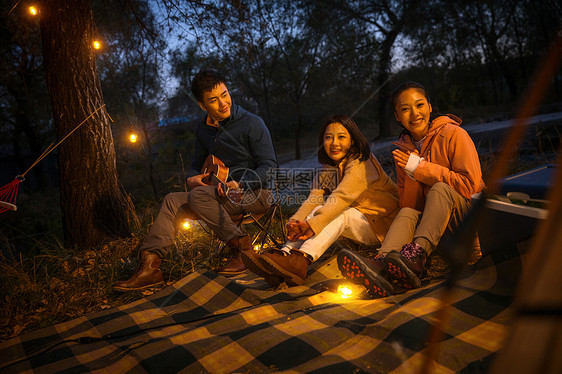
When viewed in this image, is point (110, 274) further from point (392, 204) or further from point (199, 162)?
point (392, 204)

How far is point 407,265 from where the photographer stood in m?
1.98

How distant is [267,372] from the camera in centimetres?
148

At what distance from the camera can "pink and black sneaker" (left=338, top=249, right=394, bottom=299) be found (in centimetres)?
200

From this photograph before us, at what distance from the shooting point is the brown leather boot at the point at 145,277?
2.50 metres

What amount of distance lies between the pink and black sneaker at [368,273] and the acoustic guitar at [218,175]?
1.05 m

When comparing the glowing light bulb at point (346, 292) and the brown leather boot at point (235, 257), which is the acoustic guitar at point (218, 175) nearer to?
the brown leather boot at point (235, 257)

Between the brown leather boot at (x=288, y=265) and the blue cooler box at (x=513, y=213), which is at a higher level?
the blue cooler box at (x=513, y=213)

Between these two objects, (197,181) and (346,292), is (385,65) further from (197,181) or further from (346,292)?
(346,292)

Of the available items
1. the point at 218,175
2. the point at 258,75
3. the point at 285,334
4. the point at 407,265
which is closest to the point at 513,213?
the point at 407,265

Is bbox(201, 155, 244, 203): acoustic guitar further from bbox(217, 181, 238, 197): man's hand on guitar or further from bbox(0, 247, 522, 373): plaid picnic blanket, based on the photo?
bbox(0, 247, 522, 373): plaid picnic blanket

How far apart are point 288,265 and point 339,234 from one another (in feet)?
1.47

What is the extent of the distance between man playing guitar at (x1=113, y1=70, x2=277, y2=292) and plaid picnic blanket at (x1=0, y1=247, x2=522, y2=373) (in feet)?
1.37

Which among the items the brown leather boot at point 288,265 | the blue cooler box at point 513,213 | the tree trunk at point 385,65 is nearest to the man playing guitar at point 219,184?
the brown leather boot at point 288,265

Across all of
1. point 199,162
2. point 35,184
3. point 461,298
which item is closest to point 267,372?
point 461,298
